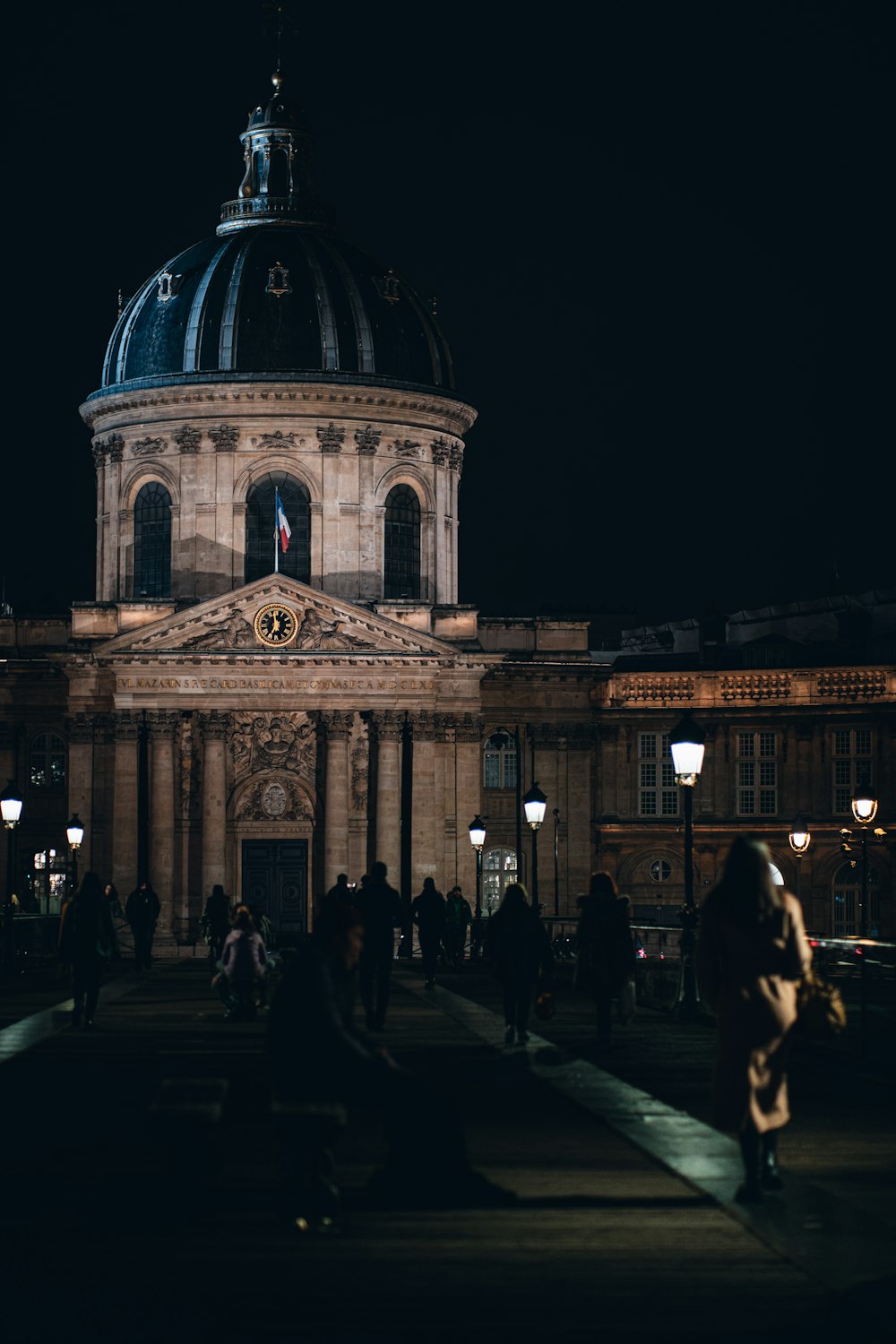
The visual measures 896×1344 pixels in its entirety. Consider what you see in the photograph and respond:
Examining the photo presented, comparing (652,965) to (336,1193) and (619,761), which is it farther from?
(619,761)

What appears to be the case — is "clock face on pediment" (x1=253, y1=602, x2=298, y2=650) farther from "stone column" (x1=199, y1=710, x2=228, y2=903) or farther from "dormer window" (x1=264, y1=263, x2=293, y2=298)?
"dormer window" (x1=264, y1=263, x2=293, y2=298)

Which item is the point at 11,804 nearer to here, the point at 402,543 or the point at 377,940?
the point at 377,940

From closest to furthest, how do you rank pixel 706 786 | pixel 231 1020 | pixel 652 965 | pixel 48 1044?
pixel 48 1044 → pixel 231 1020 → pixel 652 965 → pixel 706 786

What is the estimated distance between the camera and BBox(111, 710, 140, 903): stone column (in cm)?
7438

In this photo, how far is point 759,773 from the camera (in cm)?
8188

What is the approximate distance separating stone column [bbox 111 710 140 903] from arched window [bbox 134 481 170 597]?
812 cm

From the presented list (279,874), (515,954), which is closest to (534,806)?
(279,874)

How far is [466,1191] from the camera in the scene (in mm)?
14336

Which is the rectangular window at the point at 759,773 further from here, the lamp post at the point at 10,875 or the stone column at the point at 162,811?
the lamp post at the point at 10,875

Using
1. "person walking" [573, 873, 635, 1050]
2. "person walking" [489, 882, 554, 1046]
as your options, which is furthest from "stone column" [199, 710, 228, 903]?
"person walking" [573, 873, 635, 1050]

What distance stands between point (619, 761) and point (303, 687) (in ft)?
40.0

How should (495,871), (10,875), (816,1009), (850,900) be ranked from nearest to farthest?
(816,1009) → (10,875) → (850,900) → (495,871)

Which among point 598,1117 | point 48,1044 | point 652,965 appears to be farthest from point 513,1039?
point 652,965

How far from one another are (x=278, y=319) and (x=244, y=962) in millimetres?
51790
